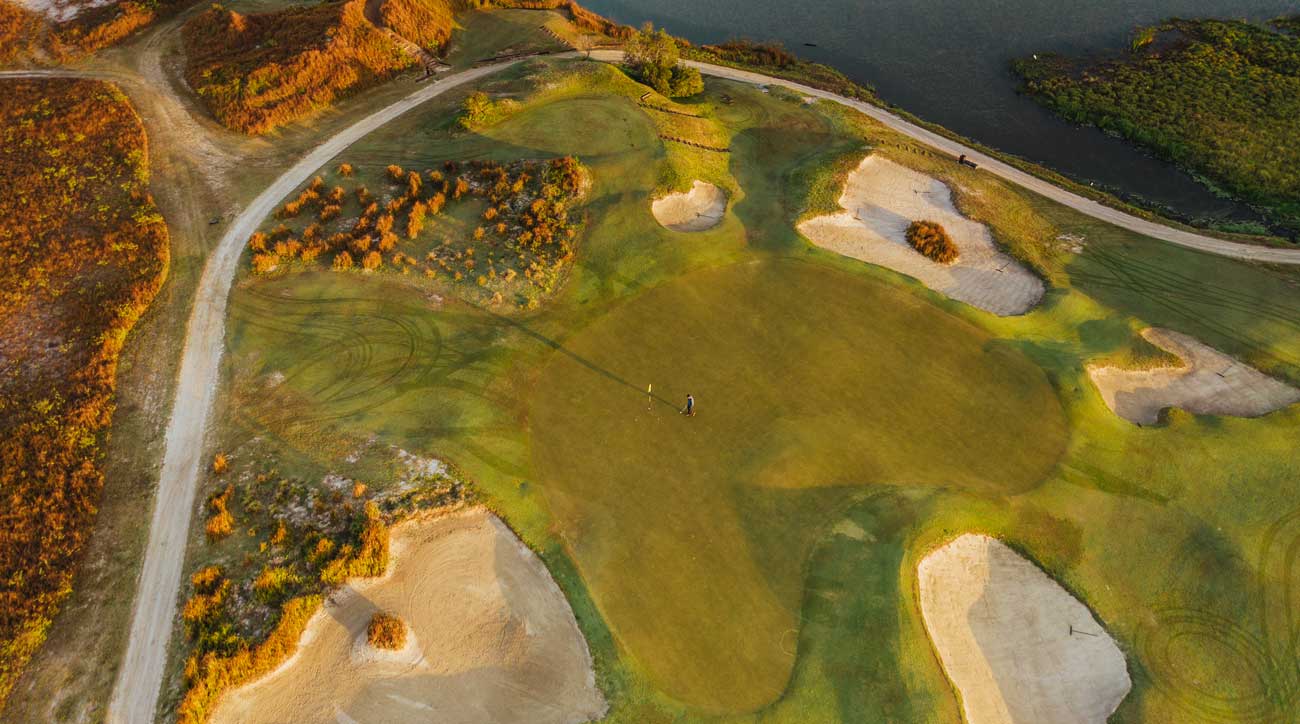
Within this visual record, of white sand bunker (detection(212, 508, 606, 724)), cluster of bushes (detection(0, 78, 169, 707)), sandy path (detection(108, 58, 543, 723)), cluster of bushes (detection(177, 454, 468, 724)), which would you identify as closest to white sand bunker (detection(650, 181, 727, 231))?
cluster of bushes (detection(177, 454, 468, 724))

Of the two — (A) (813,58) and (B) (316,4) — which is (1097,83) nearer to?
(A) (813,58)

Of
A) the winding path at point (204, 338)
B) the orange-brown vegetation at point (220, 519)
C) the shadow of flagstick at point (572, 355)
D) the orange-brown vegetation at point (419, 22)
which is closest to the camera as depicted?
the winding path at point (204, 338)

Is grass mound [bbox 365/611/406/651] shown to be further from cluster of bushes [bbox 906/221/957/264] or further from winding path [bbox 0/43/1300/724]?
cluster of bushes [bbox 906/221/957/264]

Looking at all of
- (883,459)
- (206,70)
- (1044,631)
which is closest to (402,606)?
(883,459)

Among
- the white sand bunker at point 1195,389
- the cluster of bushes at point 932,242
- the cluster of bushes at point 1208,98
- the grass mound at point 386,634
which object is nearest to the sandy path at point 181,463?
the grass mound at point 386,634

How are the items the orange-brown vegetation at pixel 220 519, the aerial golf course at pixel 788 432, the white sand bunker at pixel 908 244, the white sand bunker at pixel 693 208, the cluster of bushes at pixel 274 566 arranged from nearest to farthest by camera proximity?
the cluster of bushes at pixel 274 566 < the aerial golf course at pixel 788 432 < the orange-brown vegetation at pixel 220 519 < the white sand bunker at pixel 908 244 < the white sand bunker at pixel 693 208

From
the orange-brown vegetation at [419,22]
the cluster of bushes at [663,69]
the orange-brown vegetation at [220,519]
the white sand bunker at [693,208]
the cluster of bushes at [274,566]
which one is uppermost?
the orange-brown vegetation at [419,22]

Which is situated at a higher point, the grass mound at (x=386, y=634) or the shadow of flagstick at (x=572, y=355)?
the shadow of flagstick at (x=572, y=355)

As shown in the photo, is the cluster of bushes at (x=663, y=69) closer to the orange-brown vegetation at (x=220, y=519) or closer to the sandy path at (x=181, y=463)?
the sandy path at (x=181, y=463)

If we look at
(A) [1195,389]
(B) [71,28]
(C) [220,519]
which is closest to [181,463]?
(C) [220,519]
